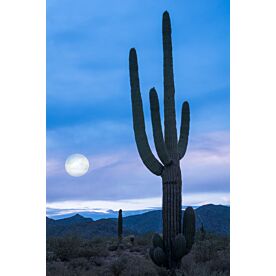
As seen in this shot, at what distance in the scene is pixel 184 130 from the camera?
6.73 m

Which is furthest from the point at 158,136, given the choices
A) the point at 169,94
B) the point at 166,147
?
the point at 169,94

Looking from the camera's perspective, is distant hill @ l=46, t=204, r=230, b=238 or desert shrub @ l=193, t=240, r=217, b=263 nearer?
desert shrub @ l=193, t=240, r=217, b=263

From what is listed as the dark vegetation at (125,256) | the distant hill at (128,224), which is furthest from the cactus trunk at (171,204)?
the distant hill at (128,224)

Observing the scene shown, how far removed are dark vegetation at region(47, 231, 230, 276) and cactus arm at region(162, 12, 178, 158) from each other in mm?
1644

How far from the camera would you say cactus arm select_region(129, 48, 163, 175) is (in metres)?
6.22

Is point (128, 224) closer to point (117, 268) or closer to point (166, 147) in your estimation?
point (117, 268)

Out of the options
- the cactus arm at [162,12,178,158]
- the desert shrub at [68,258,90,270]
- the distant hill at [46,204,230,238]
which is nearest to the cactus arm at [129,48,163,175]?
the cactus arm at [162,12,178,158]

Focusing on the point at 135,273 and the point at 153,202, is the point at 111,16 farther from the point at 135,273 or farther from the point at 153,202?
the point at 135,273

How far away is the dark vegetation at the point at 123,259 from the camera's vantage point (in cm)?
657

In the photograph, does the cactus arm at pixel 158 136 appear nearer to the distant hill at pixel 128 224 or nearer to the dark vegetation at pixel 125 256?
the dark vegetation at pixel 125 256

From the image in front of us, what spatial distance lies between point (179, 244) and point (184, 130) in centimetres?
166

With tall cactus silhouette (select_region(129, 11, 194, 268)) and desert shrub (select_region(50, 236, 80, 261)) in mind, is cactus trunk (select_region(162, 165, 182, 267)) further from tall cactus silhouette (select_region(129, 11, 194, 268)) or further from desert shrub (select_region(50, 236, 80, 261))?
desert shrub (select_region(50, 236, 80, 261))
